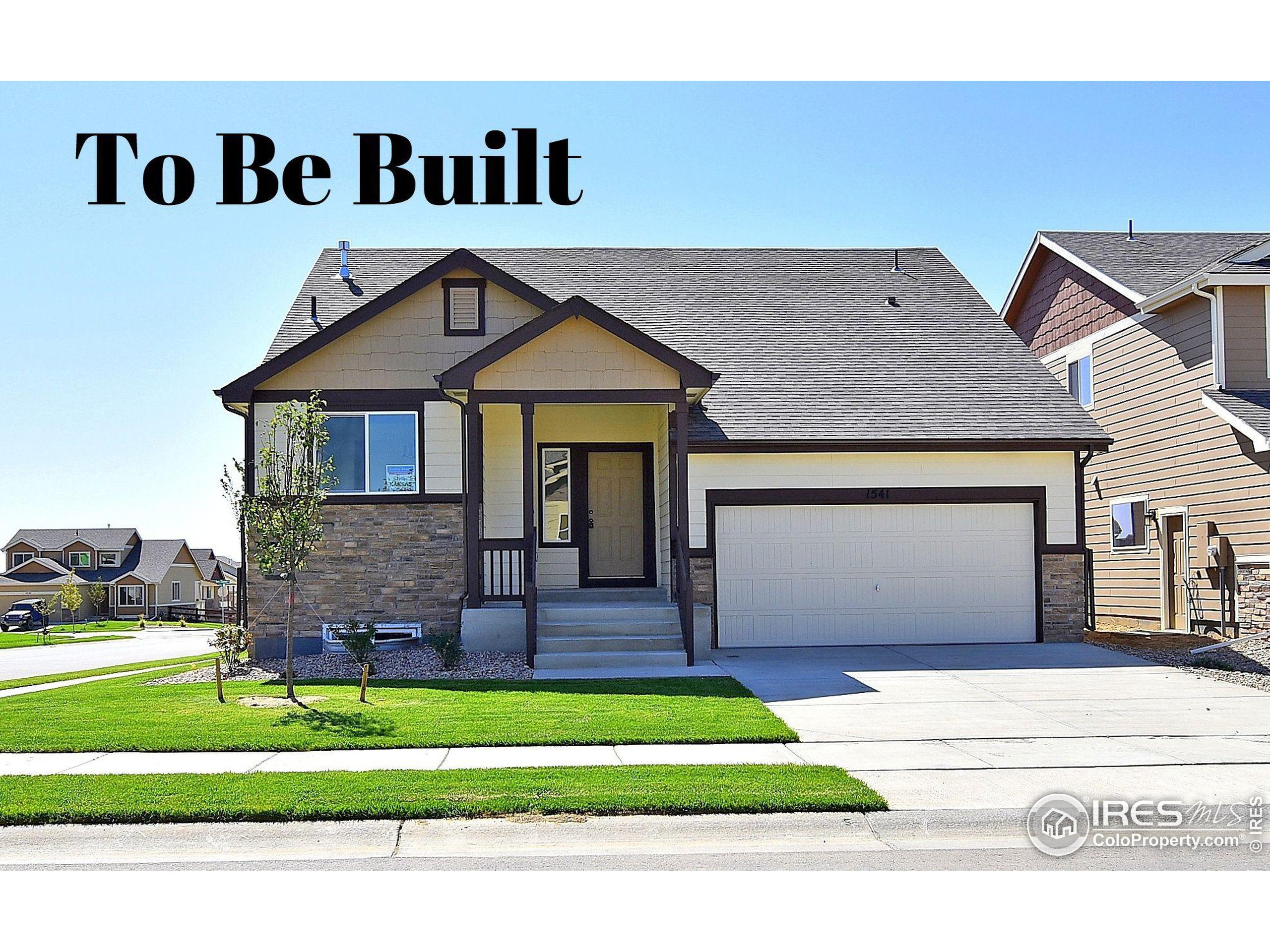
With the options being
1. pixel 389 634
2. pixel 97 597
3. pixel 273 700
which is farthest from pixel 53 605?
pixel 273 700

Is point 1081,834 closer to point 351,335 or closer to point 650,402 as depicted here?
point 650,402

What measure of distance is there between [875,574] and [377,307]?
837cm

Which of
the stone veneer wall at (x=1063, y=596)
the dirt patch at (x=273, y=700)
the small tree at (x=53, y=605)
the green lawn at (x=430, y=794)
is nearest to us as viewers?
the green lawn at (x=430, y=794)

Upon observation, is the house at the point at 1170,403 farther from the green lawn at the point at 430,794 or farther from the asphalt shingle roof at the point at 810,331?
the green lawn at the point at 430,794

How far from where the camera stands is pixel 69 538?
76312mm

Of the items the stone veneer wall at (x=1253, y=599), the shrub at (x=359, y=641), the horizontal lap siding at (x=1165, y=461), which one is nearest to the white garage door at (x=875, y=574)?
the stone veneer wall at (x=1253, y=599)

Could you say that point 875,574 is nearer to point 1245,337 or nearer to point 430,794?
point 1245,337

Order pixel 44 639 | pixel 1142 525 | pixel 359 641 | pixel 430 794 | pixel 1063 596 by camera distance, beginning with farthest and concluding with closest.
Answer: pixel 44 639
pixel 1142 525
pixel 1063 596
pixel 359 641
pixel 430 794

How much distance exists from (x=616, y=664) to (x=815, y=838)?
24.9ft

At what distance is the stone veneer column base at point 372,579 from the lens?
1700 centimetres

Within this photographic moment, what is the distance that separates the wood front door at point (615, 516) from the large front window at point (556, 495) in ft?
1.17

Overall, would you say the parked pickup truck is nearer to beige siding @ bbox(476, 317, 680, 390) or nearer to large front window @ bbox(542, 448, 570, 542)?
large front window @ bbox(542, 448, 570, 542)

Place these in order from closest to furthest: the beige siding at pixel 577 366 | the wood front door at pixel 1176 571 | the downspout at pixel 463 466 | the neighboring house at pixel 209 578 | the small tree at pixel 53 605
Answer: the beige siding at pixel 577 366, the downspout at pixel 463 466, the wood front door at pixel 1176 571, the small tree at pixel 53 605, the neighboring house at pixel 209 578

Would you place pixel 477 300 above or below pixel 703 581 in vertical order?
above
